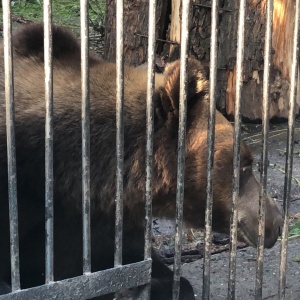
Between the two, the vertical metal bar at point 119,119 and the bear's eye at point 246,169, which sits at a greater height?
the vertical metal bar at point 119,119

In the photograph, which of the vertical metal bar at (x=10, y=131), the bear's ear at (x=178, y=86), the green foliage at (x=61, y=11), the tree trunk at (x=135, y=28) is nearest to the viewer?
the vertical metal bar at (x=10, y=131)

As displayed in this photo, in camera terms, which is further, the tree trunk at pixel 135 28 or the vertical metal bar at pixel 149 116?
the tree trunk at pixel 135 28

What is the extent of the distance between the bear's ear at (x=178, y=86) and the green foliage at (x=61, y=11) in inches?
289

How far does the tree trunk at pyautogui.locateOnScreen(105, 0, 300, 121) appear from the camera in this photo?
786cm

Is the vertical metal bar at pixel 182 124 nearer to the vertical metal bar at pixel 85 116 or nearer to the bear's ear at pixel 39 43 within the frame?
the vertical metal bar at pixel 85 116

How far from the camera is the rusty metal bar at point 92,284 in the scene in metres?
2.96

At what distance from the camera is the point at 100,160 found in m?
3.79

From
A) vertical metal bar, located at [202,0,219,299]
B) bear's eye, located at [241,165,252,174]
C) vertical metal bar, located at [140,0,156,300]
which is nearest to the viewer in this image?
vertical metal bar, located at [140,0,156,300]

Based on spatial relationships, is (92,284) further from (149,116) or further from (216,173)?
(216,173)

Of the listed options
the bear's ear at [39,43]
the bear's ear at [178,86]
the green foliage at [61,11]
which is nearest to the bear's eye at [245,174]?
the bear's ear at [178,86]

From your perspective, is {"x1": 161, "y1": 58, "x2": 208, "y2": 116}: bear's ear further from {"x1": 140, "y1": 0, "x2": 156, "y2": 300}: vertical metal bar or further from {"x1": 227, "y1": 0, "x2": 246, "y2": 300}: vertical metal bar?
{"x1": 140, "y1": 0, "x2": 156, "y2": 300}: vertical metal bar

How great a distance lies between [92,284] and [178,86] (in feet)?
3.51

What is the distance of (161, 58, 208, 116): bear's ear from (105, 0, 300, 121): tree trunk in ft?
13.7

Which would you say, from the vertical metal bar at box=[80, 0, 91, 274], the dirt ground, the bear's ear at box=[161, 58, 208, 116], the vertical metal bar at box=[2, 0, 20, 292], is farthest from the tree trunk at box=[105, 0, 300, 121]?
the vertical metal bar at box=[2, 0, 20, 292]
